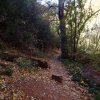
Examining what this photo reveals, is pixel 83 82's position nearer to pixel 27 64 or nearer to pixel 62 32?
pixel 27 64

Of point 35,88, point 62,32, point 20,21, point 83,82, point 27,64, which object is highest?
point 20,21

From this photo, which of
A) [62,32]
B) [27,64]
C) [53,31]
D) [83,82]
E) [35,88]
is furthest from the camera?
[53,31]

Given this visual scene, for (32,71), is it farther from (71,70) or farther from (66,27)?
(66,27)

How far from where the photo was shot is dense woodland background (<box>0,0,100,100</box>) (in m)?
15.6

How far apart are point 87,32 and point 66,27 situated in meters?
1.68

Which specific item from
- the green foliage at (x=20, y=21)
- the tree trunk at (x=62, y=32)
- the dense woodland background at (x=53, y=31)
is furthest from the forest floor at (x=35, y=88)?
the tree trunk at (x=62, y=32)

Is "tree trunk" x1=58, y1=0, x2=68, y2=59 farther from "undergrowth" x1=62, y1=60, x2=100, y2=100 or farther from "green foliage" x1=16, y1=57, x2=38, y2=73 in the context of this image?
"green foliage" x1=16, y1=57, x2=38, y2=73

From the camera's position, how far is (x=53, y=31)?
23.7 meters

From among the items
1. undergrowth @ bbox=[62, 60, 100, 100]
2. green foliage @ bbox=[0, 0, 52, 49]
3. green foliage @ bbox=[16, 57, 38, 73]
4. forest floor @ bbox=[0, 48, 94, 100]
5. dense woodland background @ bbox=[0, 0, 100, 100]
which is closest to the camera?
forest floor @ bbox=[0, 48, 94, 100]

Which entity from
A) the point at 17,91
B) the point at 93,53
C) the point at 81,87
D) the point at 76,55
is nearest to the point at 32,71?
the point at 81,87

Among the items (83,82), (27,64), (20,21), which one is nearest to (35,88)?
(27,64)

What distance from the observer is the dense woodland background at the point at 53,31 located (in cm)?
1559

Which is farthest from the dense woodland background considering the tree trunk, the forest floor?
the forest floor

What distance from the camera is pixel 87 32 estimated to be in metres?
20.3
